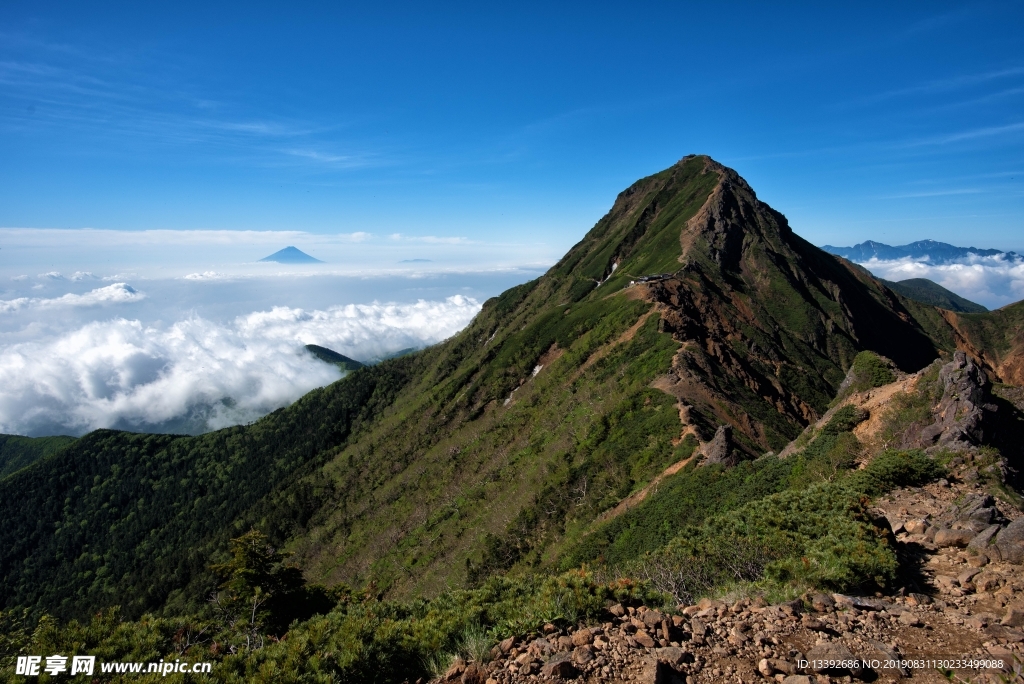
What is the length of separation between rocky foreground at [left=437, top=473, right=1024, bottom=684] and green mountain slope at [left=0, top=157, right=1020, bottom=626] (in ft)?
64.5

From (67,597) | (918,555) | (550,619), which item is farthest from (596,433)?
(67,597)

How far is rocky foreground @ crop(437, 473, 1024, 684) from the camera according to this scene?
7609 mm

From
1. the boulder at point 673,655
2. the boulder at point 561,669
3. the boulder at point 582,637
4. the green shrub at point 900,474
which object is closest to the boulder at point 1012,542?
the green shrub at point 900,474

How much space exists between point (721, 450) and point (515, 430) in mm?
32520

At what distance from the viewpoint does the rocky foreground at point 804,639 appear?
25.0 feet

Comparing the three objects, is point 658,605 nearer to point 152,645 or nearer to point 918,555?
point 918,555

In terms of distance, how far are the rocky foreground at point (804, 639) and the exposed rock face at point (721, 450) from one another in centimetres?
1796

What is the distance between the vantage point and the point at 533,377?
69875 mm

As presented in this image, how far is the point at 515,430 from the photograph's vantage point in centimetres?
5972

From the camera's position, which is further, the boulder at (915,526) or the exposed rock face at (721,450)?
the exposed rock face at (721,450)

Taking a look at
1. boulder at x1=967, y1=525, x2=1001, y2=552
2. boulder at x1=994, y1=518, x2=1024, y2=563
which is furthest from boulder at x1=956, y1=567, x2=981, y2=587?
boulder at x1=967, y1=525, x2=1001, y2=552

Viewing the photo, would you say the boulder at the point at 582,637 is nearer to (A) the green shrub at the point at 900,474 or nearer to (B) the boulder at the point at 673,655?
(B) the boulder at the point at 673,655

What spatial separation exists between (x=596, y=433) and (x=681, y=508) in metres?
16.6

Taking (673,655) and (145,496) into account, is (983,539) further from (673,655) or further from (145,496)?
(145,496)
